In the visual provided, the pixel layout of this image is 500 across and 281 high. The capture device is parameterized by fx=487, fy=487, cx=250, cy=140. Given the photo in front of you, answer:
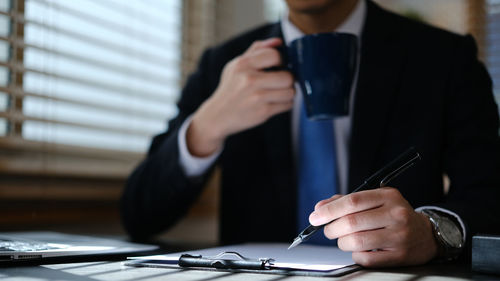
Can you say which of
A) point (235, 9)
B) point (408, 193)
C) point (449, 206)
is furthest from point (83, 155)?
point (235, 9)

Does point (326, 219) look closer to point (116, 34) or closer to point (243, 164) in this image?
point (243, 164)

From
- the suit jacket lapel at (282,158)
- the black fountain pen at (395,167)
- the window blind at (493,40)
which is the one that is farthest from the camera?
the window blind at (493,40)

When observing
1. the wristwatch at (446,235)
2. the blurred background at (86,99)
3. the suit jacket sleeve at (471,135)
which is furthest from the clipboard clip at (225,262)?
the blurred background at (86,99)

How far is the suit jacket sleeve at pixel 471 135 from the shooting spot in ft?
3.29

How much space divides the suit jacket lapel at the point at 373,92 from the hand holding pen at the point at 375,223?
1.26ft

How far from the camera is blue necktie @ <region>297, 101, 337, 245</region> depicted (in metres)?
1.03

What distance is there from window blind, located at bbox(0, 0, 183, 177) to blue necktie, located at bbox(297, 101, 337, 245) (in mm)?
627

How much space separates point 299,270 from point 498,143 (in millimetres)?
717

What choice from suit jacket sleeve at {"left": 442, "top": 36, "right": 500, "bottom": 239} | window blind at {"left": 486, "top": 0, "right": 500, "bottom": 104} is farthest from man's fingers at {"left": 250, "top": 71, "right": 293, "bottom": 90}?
window blind at {"left": 486, "top": 0, "right": 500, "bottom": 104}

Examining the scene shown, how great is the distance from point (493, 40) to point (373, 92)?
1861 mm

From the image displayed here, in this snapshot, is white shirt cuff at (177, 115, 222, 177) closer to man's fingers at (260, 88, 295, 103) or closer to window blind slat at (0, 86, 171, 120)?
man's fingers at (260, 88, 295, 103)

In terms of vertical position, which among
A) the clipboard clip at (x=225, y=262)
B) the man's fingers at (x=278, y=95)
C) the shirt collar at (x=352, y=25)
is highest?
the shirt collar at (x=352, y=25)

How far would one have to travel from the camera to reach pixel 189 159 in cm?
104

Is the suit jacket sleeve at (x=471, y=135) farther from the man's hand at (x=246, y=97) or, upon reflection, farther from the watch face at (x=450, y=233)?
the man's hand at (x=246, y=97)
